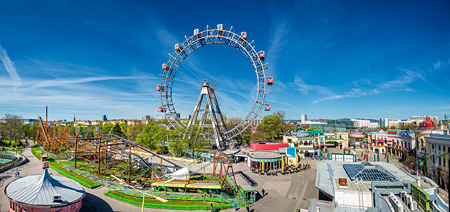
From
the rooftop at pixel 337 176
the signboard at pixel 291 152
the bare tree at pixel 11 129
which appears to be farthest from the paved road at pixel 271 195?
the bare tree at pixel 11 129

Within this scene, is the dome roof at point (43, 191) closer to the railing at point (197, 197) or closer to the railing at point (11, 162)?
the railing at point (197, 197)

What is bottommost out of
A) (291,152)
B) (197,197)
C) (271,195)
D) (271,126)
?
(271,195)

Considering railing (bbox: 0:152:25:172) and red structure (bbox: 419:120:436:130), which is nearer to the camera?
red structure (bbox: 419:120:436:130)

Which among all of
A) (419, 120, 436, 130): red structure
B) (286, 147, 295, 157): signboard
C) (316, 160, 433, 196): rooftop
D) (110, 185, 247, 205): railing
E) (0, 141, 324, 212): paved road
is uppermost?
(419, 120, 436, 130): red structure

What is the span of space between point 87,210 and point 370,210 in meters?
19.9

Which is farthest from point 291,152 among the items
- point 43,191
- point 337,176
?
point 43,191

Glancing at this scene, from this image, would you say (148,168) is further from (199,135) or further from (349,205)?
(349,205)

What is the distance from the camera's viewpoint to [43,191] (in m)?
14.5

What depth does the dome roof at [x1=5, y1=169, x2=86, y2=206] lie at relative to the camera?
45.7 feet

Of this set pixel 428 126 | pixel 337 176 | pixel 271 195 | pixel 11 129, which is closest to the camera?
pixel 337 176

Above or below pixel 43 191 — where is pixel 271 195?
below

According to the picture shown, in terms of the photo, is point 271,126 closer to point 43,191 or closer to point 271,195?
point 271,195

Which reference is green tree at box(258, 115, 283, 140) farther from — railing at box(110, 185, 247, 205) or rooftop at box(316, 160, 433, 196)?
railing at box(110, 185, 247, 205)

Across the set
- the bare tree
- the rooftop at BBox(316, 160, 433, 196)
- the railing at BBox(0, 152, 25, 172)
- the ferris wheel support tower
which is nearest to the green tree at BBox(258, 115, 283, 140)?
the ferris wheel support tower
